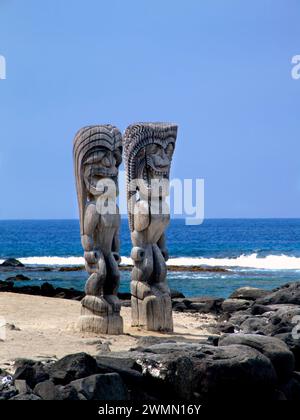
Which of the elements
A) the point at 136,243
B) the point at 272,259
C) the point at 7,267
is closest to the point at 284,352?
the point at 136,243

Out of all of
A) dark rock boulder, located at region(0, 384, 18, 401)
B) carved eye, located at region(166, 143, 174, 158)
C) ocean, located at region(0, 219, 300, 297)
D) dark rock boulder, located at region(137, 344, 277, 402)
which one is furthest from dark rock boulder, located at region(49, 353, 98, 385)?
ocean, located at region(0, 219, 300, 297)

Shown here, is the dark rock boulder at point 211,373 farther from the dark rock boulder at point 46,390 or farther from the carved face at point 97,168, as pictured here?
the carved face at point 97,168

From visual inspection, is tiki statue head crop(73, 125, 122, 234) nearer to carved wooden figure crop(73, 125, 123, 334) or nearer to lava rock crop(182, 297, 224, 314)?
carved wooden figure crop(73, 125, 123, 334)

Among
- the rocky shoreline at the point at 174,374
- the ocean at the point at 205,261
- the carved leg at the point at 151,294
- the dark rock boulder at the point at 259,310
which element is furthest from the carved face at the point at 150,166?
the ocean at the point at 205,261

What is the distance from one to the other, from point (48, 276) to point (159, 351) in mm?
26908

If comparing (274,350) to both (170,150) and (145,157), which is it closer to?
(145,157)

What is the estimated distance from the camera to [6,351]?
36.7 feet

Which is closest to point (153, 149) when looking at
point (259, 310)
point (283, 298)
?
point (259, 310)

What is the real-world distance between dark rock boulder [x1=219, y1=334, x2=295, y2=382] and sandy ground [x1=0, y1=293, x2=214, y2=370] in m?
1.91

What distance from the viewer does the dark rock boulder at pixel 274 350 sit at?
34.7 feet

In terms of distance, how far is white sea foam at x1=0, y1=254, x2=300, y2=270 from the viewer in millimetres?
49556
